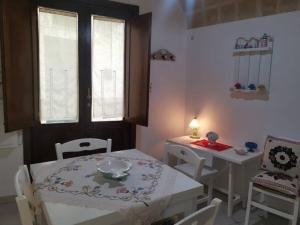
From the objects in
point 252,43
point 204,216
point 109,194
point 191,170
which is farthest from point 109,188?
point 252,43

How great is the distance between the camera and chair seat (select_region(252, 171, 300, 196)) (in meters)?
2.12

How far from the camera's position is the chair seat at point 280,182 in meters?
2.12

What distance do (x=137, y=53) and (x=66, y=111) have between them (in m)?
1.01

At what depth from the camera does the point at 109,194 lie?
4.49ft

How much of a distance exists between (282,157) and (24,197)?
2168 mm

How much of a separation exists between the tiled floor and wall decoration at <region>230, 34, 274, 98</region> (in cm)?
122

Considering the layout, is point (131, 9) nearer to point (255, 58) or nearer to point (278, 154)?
point (255, 58)

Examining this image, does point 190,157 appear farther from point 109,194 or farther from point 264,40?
point 264,40

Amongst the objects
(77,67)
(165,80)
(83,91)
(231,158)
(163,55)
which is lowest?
(231,158)

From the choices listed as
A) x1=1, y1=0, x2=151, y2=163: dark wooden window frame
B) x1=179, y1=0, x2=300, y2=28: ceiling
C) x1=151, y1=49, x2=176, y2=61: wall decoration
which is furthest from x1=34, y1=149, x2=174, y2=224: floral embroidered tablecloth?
x1=179, y1=0, x2=300, y2=28: ceiling

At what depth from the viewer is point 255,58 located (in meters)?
2.74

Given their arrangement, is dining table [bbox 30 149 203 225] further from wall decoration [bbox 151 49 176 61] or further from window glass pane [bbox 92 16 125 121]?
wall decoration [bbox 151 49 176 61]

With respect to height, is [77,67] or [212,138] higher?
[77,67]

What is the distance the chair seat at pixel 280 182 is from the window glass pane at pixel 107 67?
173 cm
